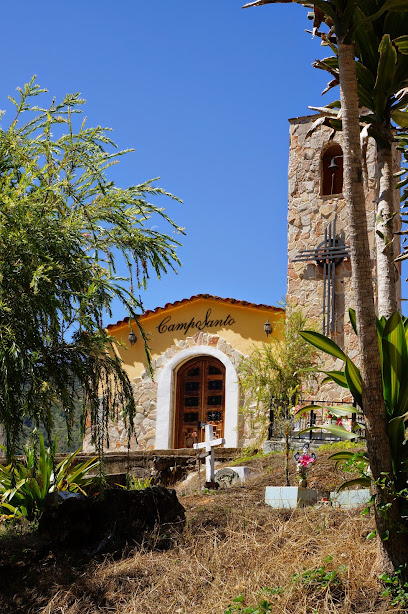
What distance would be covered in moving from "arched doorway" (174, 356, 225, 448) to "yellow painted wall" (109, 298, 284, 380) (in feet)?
2.51

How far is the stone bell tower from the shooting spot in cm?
1741

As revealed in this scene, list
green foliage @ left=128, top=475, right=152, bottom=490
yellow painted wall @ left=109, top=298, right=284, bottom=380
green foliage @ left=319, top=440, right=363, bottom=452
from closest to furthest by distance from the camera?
green foliage @ left=128, top=475, right=152, bottom=490, green foliage @ left=319, top=440, right=363, bottom=452, yellow painted wall @ left=109, top=298, right=284, bottom=380

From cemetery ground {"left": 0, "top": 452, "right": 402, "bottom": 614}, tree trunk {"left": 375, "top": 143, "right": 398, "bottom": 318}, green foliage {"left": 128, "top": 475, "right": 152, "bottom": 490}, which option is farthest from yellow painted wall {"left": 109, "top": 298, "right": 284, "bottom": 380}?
tree trunk {"left": 375, "top": 143, "right": 398, "bottom": 318}

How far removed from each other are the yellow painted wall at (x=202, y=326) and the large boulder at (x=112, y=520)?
9298 mm

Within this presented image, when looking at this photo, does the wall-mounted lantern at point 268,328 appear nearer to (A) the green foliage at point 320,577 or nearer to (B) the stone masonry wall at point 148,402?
(B) the stone masonry wall at point 148,402

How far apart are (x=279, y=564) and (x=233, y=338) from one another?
11.9 m

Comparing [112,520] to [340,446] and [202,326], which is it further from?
[202,326]

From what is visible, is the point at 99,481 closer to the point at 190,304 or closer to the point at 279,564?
the point at 279,564

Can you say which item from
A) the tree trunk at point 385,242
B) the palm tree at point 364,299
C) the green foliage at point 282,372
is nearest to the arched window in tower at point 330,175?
the green foliage at point 282,372

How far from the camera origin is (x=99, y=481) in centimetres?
836

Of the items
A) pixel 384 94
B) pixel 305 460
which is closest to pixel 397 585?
pixel 305 460

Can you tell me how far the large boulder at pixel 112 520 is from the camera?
8078 millimetres

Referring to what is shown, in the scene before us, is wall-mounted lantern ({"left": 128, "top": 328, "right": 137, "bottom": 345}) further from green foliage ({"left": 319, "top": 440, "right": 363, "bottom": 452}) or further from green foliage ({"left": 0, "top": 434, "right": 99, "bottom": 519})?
green foliage ({"left": 0, "top": 434, "right": 99, "bottom": 519})

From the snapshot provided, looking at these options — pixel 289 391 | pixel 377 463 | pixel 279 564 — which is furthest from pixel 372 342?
pixel 289 391
